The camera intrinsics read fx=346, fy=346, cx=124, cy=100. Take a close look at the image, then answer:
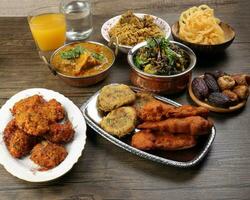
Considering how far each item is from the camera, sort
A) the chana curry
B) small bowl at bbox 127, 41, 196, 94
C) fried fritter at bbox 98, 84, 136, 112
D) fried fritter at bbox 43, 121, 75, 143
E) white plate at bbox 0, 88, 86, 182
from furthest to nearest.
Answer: the chana curry, small bowl at bbox 127, 41, 196, 94, fried fritter at bbox 98, 84, 136, 112, fried fritter at bbox 43, 121, 75, 143, white plate at bbox 0, 88, 86, 182

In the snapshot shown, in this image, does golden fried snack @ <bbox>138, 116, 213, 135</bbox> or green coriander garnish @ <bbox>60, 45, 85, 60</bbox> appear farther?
green coriander garnish @ <bbox>60, 45, 85, 60</bbox>

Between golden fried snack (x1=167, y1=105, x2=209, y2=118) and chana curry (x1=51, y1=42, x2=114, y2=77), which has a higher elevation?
golden fried snack (x1=167, y1=105, x2=209, y2=118)

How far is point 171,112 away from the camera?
140 centimetres

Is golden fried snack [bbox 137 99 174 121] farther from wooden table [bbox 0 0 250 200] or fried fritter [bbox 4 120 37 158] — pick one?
fried fritter [bbox 4 120 37 158]

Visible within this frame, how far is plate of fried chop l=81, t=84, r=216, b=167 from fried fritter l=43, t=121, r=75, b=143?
123 millimetres

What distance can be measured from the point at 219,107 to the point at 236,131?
136 mm

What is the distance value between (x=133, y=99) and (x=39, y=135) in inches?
17.1

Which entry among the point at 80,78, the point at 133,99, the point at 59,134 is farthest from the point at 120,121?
the point at 80,78

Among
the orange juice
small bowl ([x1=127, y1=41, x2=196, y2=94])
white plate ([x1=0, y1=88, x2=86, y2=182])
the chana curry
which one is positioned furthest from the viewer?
the orange juice

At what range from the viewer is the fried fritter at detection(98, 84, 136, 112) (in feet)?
4.96

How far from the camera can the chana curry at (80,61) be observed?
5.70 ft

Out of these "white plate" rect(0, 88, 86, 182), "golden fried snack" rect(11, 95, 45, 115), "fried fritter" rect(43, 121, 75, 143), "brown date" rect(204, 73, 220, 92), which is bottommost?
"brown date" rect(204, 73, 220, 92)

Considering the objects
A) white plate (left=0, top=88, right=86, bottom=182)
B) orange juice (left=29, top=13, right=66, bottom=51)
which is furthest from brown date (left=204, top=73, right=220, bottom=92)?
orange juice (left=29, top=13, right=66, bottom=51)

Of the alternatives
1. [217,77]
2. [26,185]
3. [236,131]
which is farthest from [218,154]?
[26,185]
